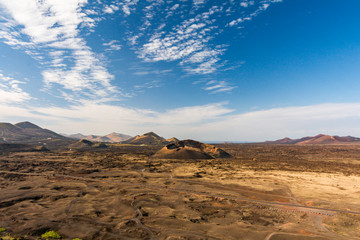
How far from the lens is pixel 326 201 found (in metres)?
15.1

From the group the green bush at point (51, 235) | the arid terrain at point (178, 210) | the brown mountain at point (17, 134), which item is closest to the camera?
the green bush at point (51, 235)

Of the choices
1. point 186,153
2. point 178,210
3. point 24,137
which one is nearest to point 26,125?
point 24,137

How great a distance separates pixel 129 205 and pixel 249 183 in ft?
49.0

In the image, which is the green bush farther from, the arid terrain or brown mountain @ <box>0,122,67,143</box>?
brown mountain @ <box>0,122,67,143</box>

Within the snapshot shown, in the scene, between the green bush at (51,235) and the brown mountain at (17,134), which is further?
the brown mountain at (17,134)

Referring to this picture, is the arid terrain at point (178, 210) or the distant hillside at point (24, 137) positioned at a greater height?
the distant hillside at point (24, 137)

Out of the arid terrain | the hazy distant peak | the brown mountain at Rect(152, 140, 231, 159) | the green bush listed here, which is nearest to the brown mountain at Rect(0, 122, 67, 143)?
the hazy distant peak

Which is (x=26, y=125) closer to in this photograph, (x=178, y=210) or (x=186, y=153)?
(x=186, y=153)

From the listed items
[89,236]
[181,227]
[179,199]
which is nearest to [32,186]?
[89,236]

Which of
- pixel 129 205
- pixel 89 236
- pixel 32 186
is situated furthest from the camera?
pixel 32 186

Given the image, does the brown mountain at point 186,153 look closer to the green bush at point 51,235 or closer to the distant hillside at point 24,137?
the green bush at point 51,235

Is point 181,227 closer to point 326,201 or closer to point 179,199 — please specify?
point 179,199

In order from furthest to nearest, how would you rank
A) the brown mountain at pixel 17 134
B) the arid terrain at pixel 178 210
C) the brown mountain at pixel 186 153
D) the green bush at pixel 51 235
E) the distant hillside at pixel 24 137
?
the brown mountain at pixel 17 134 < the distant hillside at pixel 24 137 < the brown mountain at pixel 186 153 < the arid terrain at pixel 178 210 < the green bush at pixel 51 235

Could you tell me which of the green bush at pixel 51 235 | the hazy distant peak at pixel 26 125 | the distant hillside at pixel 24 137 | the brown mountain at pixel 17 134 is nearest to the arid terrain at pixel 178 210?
the green bush at pixel 51 235
